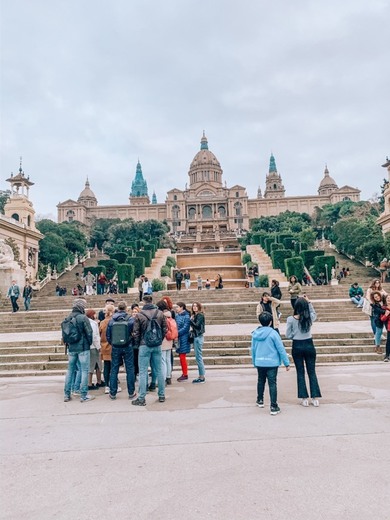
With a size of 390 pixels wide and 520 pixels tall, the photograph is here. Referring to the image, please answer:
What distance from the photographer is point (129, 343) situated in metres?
6.59

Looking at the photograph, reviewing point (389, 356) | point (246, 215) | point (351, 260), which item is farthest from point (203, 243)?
point (389, 356)

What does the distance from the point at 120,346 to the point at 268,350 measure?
2500 mm

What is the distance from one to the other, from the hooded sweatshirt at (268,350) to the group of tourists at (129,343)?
5.08 ft

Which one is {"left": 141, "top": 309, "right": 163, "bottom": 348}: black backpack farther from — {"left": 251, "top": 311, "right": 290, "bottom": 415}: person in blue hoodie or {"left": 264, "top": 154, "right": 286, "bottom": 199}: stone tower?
{"left": 264, "top": 154, "right": 286, "bottom": 199}: stone tower

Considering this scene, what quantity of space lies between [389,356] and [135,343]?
6229 millimetres

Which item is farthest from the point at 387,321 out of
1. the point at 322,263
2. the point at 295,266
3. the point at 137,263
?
the point at 137,263

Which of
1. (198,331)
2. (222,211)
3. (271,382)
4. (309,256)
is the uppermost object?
(222,211)

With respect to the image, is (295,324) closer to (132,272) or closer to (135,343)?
(135,343)

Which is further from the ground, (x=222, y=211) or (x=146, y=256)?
(x=222, y=211)

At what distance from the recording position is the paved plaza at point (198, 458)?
3.07m

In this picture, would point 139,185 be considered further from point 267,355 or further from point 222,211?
point 267,355

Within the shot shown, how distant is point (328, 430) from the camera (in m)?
4.69

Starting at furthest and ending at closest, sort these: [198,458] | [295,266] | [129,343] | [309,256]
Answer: [309,256], [295,266], [129,343], [198,458]

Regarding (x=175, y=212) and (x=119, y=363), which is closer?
(x=119, y=363)
